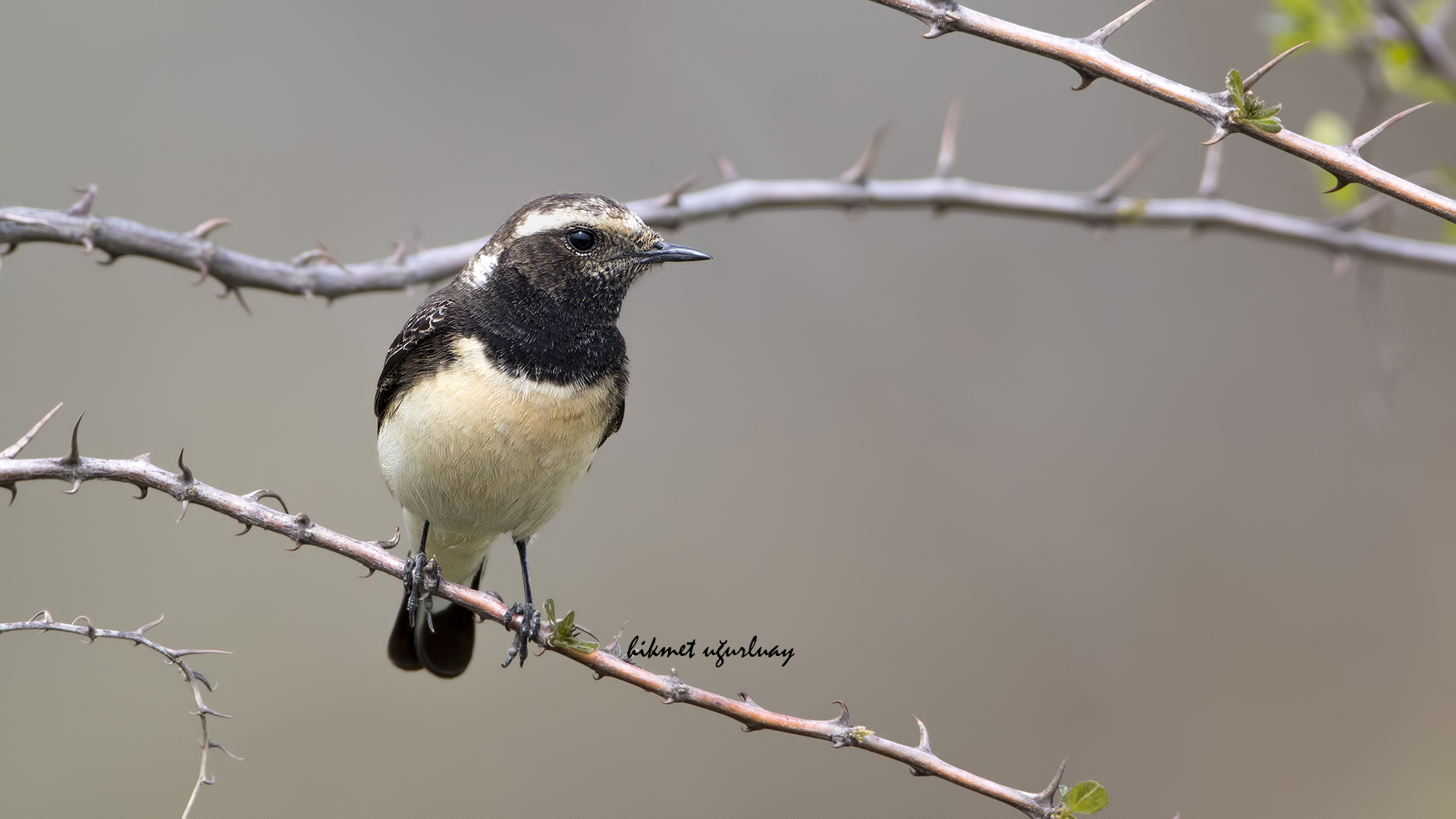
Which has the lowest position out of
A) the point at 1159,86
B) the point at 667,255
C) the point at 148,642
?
the point at 148,642

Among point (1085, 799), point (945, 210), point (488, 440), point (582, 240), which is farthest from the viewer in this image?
point (945, 210)

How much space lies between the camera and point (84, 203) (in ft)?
11.4

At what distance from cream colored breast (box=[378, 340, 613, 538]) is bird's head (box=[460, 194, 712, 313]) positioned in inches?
13.8

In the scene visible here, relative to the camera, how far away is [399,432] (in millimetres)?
4145

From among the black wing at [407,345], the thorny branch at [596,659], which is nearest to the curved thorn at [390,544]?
the thorny branch at [596,659]

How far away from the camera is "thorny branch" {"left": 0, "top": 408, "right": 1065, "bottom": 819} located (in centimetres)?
269

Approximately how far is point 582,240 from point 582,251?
0.15 feet

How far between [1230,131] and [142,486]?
9.57 ft

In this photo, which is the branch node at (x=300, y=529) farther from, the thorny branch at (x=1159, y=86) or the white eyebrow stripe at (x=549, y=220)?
the thorny branch at (x=1159, y=86)

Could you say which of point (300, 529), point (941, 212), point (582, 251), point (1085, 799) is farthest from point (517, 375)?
point (1085, 799)

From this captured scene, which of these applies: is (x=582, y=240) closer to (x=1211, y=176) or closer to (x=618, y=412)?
(x=618, y=412)

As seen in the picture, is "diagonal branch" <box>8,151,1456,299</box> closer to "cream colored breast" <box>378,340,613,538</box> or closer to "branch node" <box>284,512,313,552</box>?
"cream colored breast" <box>378,340,613,538</box>

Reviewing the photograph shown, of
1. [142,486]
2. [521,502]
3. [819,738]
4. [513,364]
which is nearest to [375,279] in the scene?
[513,364]

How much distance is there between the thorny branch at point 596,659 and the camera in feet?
8.82
